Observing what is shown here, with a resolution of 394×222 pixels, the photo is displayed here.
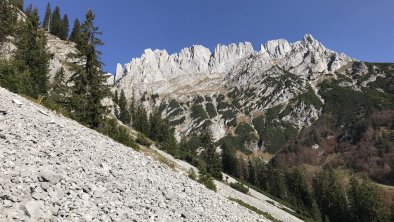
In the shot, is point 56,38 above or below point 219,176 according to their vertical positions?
above

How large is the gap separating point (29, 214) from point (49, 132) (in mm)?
12050

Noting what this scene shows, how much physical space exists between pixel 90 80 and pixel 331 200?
84053 mm

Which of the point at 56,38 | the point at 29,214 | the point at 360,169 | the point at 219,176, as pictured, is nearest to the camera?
the point at 29,214

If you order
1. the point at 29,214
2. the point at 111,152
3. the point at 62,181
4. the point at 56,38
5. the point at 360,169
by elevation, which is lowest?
the point at 29,214

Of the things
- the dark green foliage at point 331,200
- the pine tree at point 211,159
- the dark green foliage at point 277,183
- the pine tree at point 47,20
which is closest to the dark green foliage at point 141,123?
the pine tree at point 211,159

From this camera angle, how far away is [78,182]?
1568cm

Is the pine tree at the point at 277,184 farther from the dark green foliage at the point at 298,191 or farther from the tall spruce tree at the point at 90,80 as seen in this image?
the tall spruce tree at the point at 90,80

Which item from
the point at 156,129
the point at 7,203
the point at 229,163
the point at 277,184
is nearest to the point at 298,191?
the point at 277,184

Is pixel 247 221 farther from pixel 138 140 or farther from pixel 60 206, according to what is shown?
pixel 138 140

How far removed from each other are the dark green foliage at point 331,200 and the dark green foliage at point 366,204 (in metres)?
4.20

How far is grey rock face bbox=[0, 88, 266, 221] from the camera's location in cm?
1319

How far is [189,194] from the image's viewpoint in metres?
21.7

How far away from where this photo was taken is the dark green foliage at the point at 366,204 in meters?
92.2

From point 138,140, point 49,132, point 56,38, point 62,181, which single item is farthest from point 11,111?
point 56,38
